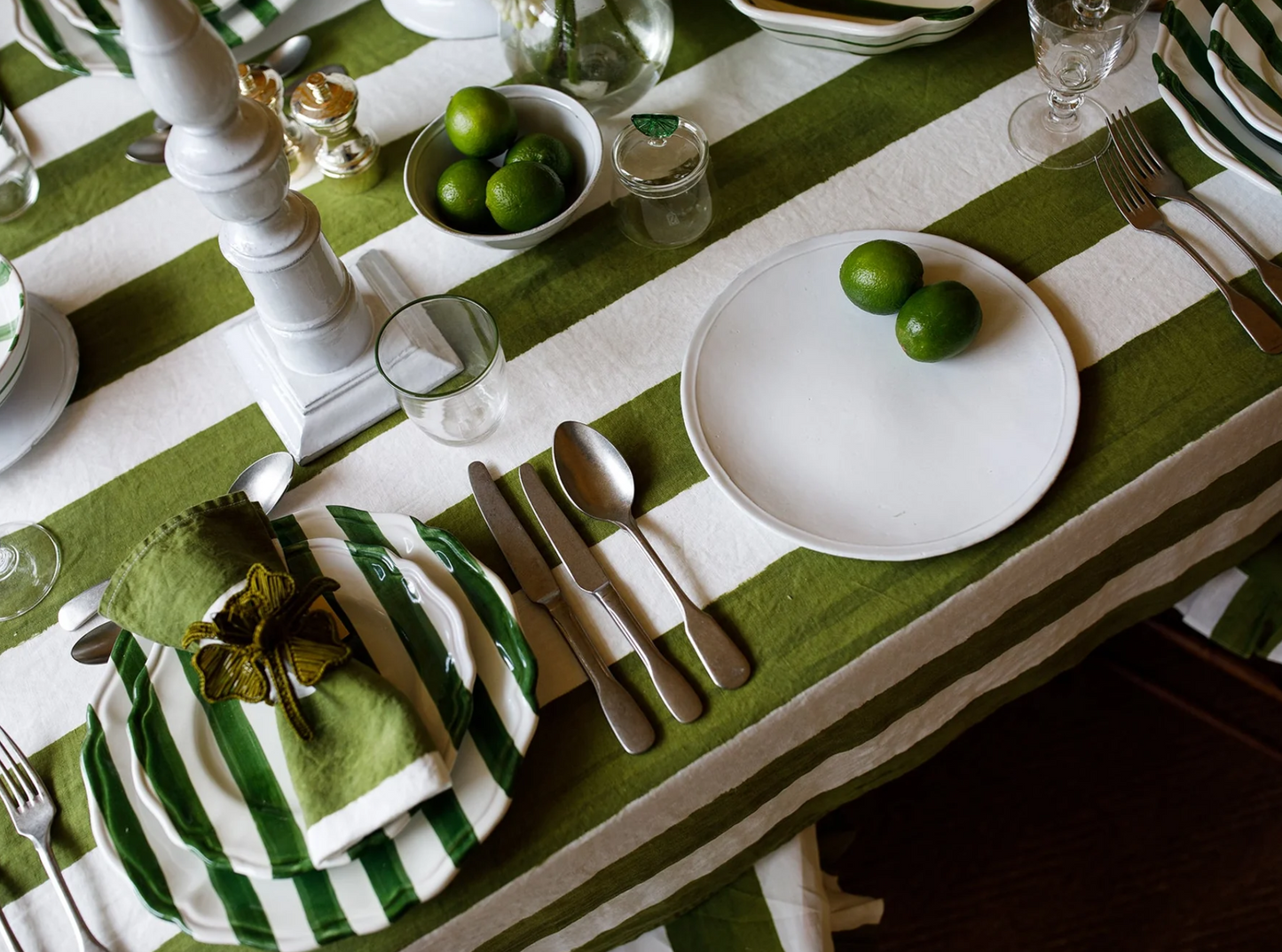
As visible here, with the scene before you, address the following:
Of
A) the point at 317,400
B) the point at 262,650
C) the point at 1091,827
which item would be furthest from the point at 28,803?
the point at 1091,827

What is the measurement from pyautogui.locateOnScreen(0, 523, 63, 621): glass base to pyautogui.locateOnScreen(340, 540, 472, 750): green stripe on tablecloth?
25cm

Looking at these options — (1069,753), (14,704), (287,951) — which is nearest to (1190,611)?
(1069,753)

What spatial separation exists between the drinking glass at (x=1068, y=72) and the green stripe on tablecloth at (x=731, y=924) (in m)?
0.64

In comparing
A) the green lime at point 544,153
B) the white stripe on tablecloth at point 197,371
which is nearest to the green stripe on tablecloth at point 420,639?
the white stripe on tablecloth at point 197,371

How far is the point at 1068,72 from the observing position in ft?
2.53

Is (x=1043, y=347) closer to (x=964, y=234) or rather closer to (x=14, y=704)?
(x=964, y=234)

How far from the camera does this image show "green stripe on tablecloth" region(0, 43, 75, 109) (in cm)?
99

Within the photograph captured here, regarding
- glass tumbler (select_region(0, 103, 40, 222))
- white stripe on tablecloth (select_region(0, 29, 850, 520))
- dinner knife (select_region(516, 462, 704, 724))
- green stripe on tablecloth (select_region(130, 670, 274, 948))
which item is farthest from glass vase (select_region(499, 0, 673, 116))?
green stripe on tablecloth (select_region(130, 670, 274, 948))

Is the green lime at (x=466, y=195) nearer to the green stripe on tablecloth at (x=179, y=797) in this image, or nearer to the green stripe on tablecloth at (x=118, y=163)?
the green stripe on tablecloth at (x=118, y=163)

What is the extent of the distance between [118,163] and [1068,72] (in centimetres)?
83

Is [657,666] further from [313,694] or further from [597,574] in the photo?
[313,694]

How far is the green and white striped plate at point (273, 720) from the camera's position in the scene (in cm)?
59

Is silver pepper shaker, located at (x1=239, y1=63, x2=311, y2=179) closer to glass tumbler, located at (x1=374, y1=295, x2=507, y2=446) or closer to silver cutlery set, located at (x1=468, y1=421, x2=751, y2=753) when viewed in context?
glass tumbler, located at (x1=374, y1=295, x2=507, y2=446)

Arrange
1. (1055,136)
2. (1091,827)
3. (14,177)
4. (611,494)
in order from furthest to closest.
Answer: (1091,827), (14,177), (1055,136), (611,494)
